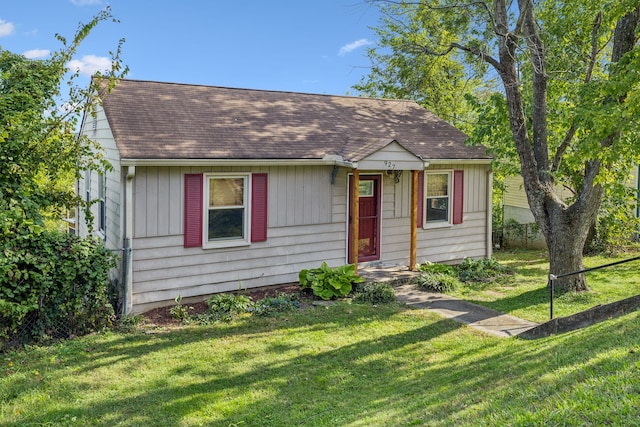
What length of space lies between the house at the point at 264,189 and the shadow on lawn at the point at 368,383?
84.8 inches

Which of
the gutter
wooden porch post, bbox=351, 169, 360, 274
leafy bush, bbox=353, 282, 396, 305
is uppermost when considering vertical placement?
the gutter

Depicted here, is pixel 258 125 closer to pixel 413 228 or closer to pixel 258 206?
pixel 258 206

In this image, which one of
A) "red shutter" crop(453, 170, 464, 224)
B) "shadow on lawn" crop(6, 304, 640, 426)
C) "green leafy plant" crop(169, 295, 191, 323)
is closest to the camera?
"shadow on lawn" crop(6, 304, 640, 426)

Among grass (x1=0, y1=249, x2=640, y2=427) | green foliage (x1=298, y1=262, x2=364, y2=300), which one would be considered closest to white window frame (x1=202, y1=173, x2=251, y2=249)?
green foliage (x1=298, y1=262, x2=364, y2=300)

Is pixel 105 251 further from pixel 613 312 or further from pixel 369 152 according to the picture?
pixel 613 312

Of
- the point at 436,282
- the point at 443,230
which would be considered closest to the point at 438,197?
the point at 443,230

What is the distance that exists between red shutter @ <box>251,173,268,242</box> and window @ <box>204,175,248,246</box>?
148 mm

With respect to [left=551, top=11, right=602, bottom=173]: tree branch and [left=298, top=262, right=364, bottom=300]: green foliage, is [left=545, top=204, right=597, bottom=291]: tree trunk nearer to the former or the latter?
[left=551, top=11, right=602, bottom=173]: tree branch

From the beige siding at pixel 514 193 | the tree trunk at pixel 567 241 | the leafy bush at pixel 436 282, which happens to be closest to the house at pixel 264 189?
the leafy bush at pixel 436 282

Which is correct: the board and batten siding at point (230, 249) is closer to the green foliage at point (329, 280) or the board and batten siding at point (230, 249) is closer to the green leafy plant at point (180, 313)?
the green leafy plant at point (180, 313)

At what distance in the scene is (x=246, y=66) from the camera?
1059 inches

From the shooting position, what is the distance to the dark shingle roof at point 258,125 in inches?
375

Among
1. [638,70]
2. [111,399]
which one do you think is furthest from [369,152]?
[111,399]

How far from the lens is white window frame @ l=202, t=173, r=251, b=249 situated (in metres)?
9.50
